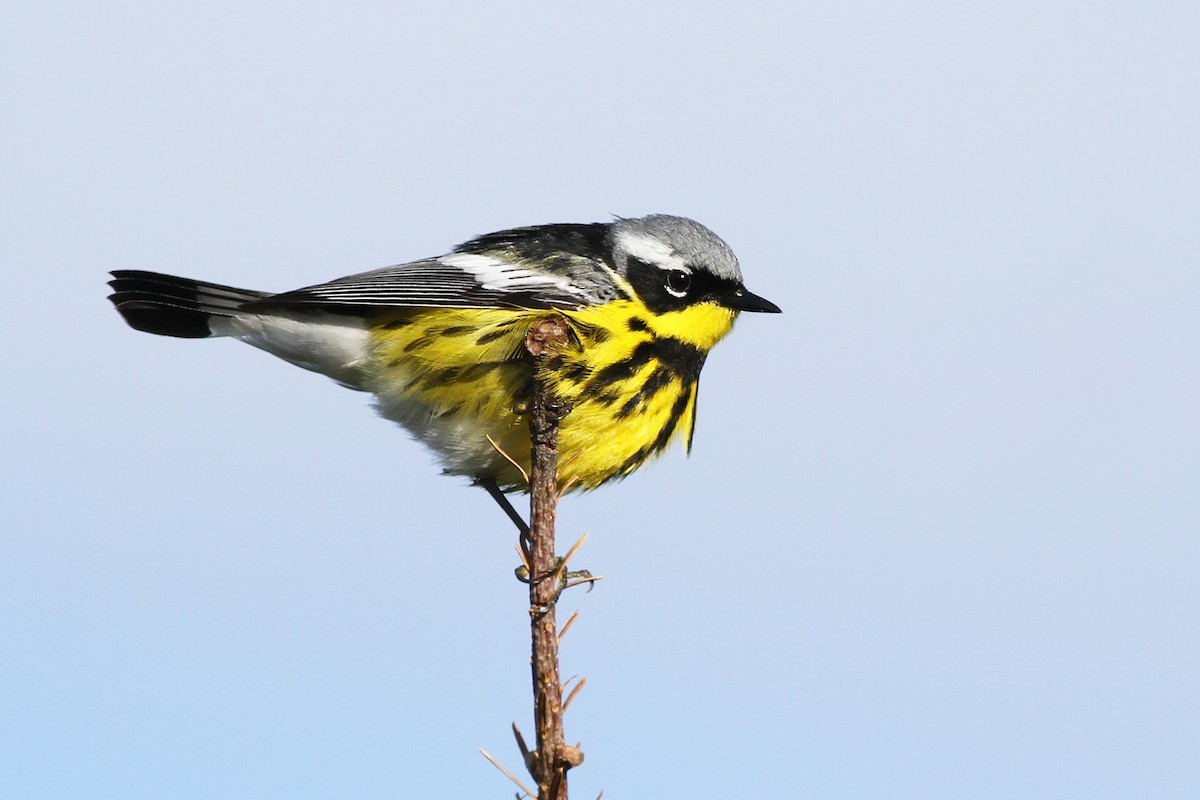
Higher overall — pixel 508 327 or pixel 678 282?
pixel 678 282

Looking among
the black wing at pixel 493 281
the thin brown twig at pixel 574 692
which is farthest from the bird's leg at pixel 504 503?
the thin brown twig at pixel 574 692

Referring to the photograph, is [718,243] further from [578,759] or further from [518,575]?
[578,759]

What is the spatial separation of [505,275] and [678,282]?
877 mm

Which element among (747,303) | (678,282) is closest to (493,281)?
(678,282)

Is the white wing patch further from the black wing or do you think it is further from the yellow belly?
the yellow belly

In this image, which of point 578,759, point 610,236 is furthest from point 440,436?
point 578,759

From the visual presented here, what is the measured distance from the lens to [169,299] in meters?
6.23

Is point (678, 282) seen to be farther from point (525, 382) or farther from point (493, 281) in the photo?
point (525, 382)

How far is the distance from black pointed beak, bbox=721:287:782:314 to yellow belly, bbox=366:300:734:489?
5.0 inches

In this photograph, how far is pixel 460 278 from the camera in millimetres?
5938

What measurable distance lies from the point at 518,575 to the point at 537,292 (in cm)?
154

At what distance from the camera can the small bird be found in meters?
5.48

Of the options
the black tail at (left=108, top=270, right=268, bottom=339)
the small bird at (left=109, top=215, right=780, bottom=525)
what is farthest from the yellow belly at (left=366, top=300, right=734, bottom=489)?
the black tail at (left=108, top=270, right=268, bottom=339)

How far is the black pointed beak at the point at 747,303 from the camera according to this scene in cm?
609
